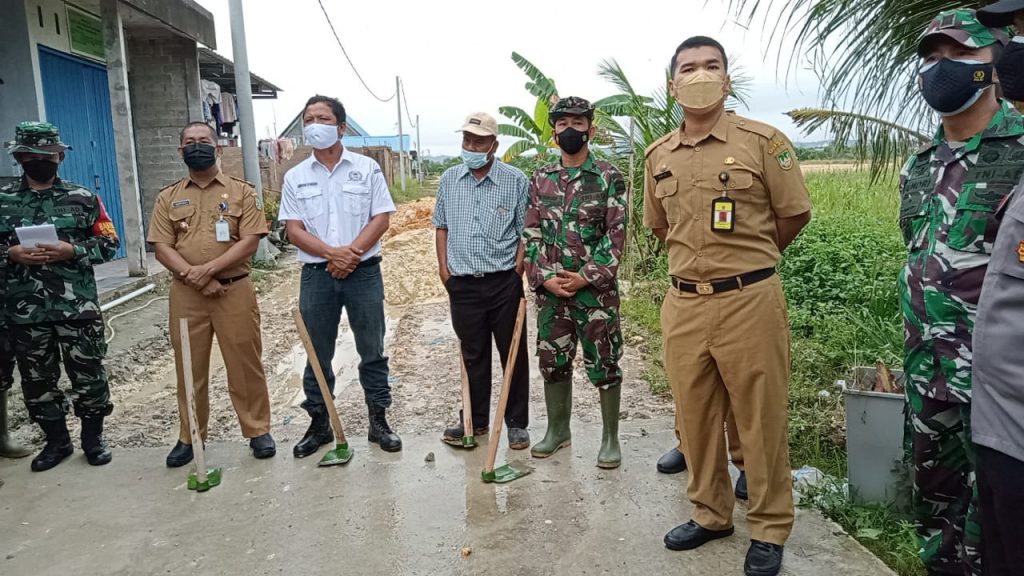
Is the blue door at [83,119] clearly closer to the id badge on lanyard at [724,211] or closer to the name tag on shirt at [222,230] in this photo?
→ the name tag on shirt at [222,230]

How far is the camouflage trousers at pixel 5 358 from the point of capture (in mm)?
4066

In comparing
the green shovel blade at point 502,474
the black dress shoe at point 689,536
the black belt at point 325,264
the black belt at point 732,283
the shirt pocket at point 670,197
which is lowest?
the green shovel blade at point 502,474

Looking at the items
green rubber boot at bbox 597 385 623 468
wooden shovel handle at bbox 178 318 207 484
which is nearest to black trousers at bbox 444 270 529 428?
green rubber boot at bbox 597 385 623 468

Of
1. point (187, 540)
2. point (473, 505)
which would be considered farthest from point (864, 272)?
point (187, 540)

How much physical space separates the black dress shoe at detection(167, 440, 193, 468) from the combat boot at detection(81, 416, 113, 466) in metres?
0.38

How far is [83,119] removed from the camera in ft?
31.0

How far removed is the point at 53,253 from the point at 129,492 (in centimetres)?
135

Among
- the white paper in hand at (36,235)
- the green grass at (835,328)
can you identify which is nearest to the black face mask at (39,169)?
the white paper in hand at (36,235)

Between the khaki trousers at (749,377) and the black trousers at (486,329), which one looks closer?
the khaki trousers at (749,377)

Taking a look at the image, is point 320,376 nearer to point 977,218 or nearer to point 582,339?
point 582,339

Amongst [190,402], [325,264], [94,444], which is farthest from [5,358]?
[325,264]

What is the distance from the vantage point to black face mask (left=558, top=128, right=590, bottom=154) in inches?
146

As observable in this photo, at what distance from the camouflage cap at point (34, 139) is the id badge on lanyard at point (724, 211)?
11.3 feet

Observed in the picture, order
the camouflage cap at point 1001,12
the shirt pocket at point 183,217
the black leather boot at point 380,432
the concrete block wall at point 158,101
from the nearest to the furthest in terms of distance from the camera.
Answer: the camouflage cap at point 1001,12, the shirt pocket at point 183,217, the black leather boot at point 380,432, the concrete block wall at point 158,101
